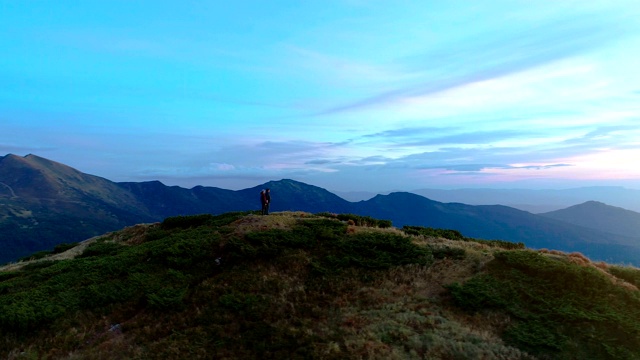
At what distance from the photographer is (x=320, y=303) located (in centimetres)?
1570

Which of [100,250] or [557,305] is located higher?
[100,250]

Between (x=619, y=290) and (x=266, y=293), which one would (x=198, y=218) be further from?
(x=619, y=290)

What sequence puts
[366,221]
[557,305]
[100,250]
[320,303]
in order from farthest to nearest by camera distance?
[366,221] → [100,250] → [320,303] → [557,305]

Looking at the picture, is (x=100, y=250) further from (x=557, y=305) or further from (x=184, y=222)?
(x=557, y=305)

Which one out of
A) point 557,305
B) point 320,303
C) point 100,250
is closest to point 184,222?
point 100,250

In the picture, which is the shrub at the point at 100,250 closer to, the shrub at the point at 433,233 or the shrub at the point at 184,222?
the shrub at the point at 184,222

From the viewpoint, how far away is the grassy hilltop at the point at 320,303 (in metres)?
12.8

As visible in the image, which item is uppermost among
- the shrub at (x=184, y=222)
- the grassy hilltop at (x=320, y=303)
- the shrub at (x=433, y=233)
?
the shrub at (x=184, y=222)

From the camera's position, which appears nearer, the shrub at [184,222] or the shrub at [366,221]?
the shrub at [366,221]

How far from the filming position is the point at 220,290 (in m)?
17.0

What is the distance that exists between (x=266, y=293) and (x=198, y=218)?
17.8 metres

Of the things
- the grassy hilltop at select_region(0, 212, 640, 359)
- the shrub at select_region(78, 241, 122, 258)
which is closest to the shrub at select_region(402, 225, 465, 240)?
the grassy hilltop at select_region(0, 212, 640, 359)

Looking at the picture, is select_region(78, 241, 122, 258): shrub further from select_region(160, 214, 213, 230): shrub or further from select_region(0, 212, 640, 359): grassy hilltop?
select_region(160, 214, 213, 230): shrub

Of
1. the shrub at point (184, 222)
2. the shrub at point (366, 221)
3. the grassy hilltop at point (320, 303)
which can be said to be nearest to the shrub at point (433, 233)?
the shrub at point (366, 221)
